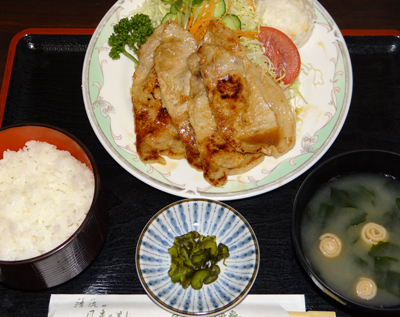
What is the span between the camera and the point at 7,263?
237 centimetres

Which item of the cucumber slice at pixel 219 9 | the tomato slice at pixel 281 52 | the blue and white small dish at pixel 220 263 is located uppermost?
the cucumber slice at pixel 219 9

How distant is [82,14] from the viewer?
4.23m

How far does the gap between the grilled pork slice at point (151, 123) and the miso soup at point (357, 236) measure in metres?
1.21

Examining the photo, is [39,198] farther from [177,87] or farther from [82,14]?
[82,14]

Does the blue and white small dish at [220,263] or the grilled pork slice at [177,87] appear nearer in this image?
the blue and white small dish at [220,263]

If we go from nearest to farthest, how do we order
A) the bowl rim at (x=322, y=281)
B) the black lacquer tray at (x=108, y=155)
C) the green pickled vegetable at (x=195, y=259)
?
the bowl rim at (x=322, y=281) → the green pickled vegetable at (x=195, y=259) → the black lacquer tray at (x=108, y=155)

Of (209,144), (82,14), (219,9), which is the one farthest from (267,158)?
(82,14)

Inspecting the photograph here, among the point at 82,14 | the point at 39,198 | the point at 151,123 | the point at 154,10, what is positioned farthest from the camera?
the point at 82,14

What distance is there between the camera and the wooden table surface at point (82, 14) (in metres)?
4.17

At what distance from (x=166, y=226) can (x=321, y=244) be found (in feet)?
3.68

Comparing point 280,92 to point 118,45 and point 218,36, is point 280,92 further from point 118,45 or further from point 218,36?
point 118,45

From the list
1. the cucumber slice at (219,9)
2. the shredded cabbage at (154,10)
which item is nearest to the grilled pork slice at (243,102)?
the cucumber slice at (219,9)

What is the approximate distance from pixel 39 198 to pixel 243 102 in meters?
1.60

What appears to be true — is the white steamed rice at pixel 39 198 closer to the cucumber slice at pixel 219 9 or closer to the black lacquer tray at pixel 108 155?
the black lacquer tray at pixel 108 155
